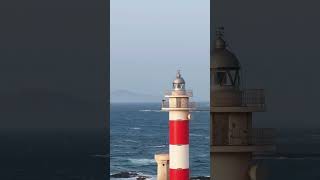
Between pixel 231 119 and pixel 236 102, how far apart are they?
0.41 metres

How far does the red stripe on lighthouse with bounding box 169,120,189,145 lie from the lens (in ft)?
45.8

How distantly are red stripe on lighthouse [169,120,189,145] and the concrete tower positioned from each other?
6.01ft

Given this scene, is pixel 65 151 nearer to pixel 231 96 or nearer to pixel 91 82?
pixel 91 82

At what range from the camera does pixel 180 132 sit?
1399 centimetres

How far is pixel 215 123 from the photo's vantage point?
15.8m

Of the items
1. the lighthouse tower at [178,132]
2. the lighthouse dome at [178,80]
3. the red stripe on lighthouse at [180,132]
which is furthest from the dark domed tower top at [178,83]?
the red stripe on lighthouse at [180,132]

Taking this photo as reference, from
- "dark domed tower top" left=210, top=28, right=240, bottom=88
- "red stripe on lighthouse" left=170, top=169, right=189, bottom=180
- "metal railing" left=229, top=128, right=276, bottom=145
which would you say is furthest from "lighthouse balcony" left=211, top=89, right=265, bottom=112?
"red stripe on lighthouse" left=170, top=169, right=189, bottom=180

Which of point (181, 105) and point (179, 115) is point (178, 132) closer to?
point (179, 115)

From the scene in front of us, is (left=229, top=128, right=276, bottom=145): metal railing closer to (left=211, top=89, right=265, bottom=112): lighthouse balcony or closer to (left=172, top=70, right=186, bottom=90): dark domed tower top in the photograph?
(left=211, top=89, right=265, bottom=112): lighthouse balcony

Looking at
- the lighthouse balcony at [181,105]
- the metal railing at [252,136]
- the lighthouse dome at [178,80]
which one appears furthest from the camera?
the metal railing at [252,136]

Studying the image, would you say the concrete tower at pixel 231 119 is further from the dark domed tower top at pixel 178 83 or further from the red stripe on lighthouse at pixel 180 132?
the dark domed tower top at pixel 178 83

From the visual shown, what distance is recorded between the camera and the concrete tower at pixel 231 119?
15.7m

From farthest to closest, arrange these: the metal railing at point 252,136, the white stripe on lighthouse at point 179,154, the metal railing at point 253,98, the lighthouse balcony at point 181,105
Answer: the metal railing at point 252,136, the metal railing at point 253,98, the white stripe on lighthouse at point 179,154, the lighthouse balcony at point 181,105

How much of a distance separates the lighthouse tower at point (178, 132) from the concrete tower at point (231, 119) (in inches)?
72.8
